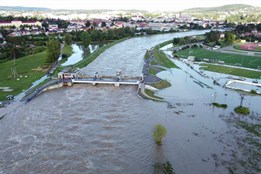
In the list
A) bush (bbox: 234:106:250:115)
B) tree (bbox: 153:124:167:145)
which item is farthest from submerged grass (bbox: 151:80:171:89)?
tree (bbox: 153:124:167:145)

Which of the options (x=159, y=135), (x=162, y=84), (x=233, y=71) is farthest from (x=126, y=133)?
(x=233, y=71)

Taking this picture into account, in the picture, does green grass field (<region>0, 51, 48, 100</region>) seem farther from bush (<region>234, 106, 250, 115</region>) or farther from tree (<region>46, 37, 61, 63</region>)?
bush (<region>234, 106, 250, 115</region>)

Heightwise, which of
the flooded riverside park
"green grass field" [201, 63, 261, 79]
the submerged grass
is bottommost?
the flooded riverside park

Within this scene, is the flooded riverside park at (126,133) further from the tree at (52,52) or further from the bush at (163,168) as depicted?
the tree at (52,52)

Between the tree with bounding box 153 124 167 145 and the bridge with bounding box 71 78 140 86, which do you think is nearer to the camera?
the tree with bounding box 153 124 167 145

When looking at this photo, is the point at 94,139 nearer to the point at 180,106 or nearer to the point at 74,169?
the point at 74,169

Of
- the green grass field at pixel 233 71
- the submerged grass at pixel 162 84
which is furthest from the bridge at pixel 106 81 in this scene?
the green grass field at pixel 233 71
